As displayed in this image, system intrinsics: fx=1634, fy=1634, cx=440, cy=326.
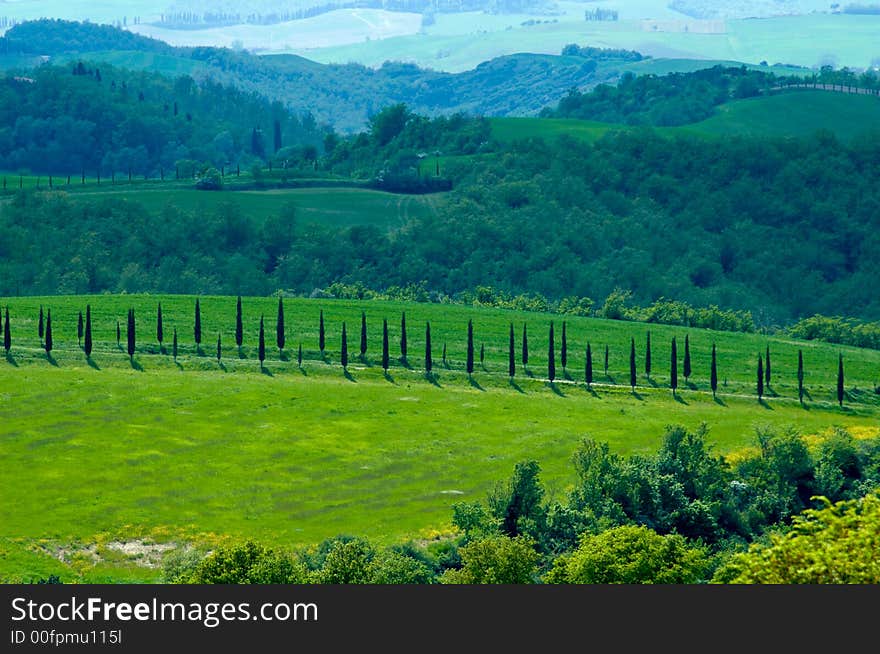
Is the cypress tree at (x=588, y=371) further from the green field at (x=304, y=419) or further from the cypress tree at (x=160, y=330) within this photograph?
the cypress tree at (x=160, y=330)

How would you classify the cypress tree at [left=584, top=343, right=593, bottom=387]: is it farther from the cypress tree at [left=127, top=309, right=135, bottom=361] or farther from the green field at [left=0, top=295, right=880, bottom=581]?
the cypress tree at [left=127, top=309, right=135, bottom=361]

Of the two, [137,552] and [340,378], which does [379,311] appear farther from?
[137,552]

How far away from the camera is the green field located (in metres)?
102

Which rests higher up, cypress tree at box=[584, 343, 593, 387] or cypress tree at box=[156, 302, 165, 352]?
cypress tree at box=[156, 302, 165, 352]

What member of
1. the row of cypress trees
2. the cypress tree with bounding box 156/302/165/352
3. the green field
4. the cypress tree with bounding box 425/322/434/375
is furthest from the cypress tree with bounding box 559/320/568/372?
the cypress tree with bounding box 156/302/165/352

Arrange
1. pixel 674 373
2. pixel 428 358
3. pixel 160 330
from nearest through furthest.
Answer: pixel 674 373 < pixel 428 358 < pixel 160 330

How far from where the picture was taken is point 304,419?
128 m

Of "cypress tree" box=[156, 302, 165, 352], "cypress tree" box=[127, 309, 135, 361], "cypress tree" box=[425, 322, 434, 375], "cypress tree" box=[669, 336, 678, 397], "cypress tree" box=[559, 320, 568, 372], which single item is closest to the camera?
"cypress tree" box=[127, 309, 135, 361]

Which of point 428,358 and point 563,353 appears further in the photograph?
point 563,353

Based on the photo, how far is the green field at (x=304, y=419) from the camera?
102m

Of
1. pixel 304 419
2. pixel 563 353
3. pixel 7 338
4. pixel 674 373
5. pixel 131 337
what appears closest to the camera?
pixel 304 419

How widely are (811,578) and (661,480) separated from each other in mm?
45957

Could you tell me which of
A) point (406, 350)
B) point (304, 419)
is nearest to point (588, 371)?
point (406, 350)

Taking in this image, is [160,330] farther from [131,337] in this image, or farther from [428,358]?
[428,358]
